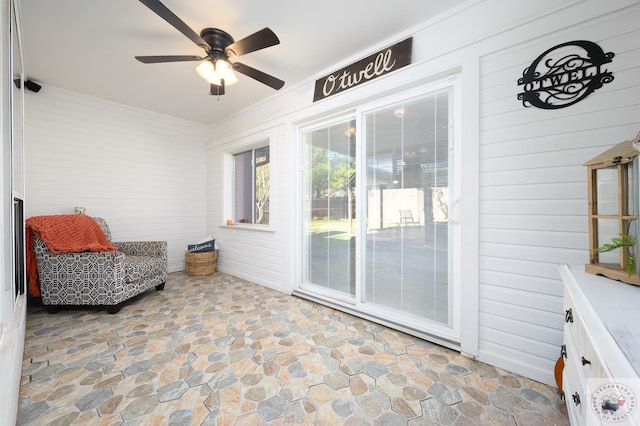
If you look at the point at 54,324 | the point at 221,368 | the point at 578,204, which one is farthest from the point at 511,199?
the point at 54,324

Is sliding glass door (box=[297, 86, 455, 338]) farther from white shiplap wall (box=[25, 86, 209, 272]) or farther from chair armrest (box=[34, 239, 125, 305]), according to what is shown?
white shiplap wall (box=[25, 86, 209, 272])

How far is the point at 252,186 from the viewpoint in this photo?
428cm

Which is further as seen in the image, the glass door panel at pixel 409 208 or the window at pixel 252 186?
the window at pixel 252 186

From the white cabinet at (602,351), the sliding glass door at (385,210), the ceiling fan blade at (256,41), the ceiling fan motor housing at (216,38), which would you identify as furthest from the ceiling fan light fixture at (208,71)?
the white cabinet at (602,351)

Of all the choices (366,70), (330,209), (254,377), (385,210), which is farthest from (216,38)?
(254,377)

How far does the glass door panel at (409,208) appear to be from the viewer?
2.15 m

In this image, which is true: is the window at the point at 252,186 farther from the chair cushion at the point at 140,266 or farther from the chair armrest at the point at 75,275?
the chair armrest at the point at 75,275

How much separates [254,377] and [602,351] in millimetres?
1733

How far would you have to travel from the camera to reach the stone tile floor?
1398 mm

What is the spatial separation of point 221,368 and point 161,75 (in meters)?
3.16

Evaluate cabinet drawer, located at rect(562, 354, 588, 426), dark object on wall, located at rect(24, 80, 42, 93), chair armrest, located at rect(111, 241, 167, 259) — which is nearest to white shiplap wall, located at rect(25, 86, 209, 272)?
dark object on wall, located at rect(24, 80, 42, 93)

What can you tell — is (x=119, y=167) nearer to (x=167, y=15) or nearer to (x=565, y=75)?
(x=167, y=15)

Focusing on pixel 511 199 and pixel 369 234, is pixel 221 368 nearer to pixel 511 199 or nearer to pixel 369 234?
pixel 369 234

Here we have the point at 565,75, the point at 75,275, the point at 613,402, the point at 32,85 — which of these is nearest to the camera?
the point at 613,402
